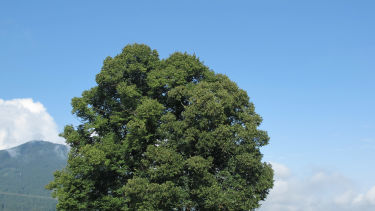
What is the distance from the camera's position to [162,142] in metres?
24.2

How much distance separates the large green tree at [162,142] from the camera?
75.6ft

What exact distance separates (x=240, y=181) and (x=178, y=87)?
7.56 m

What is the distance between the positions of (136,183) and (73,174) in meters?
5.09

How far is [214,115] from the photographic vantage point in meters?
23.2

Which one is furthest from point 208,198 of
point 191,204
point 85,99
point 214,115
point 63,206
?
point 85,99

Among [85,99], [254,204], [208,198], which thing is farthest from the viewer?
A: [85,99]

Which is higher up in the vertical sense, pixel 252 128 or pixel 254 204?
pixel 252 128

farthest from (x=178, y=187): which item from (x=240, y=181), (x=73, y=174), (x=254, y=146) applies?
(x=73, y=174)

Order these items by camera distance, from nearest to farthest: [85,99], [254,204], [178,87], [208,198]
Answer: [208,198] < [254,204] < [178,87] < [85,99]

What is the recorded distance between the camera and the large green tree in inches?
907

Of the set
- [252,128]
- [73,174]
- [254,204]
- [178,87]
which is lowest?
[254,204]

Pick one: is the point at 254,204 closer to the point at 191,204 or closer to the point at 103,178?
the point at 191,204

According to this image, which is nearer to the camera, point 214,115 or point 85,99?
point 214,115

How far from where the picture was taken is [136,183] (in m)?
23.0
